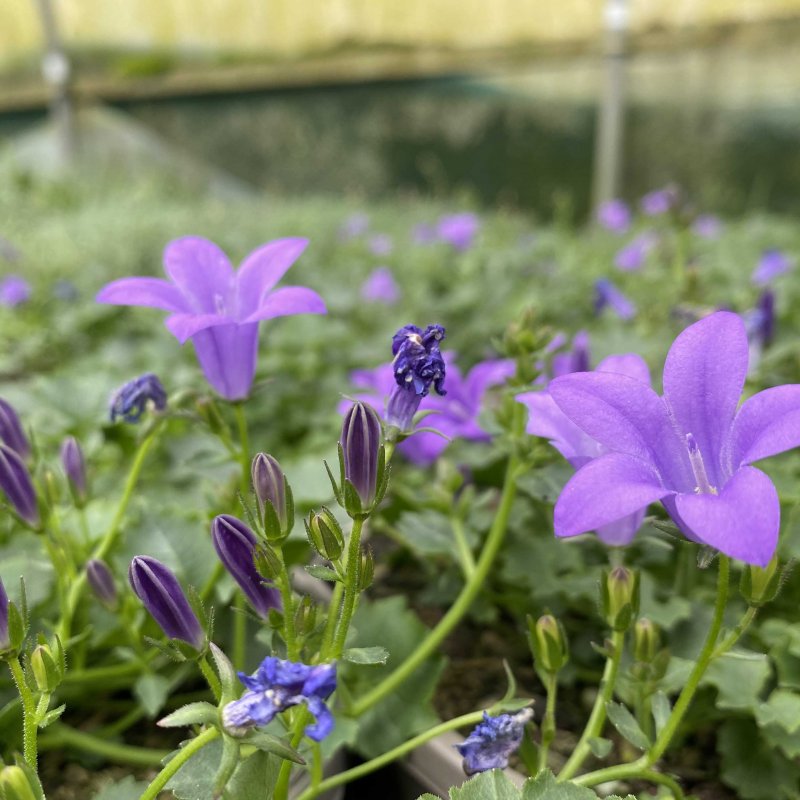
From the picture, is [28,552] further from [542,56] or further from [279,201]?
[542,56]

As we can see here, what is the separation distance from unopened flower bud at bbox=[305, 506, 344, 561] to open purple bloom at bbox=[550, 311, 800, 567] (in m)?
0.20

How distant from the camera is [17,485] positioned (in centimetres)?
83

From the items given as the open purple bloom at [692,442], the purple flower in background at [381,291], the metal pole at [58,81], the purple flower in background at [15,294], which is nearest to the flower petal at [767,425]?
the open purple bloom at [692,442]

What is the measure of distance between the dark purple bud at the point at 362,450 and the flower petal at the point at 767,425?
28cm

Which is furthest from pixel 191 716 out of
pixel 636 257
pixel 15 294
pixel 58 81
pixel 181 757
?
pixel 58 81

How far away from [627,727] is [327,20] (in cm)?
695

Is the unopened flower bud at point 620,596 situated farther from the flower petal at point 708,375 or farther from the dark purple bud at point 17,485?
the dark purple bud at point 17,485

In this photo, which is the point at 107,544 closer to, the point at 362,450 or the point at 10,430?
the point at 10,430

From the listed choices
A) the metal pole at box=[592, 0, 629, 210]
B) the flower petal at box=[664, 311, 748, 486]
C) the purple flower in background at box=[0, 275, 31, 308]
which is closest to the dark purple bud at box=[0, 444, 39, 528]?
the flower petal at box=[664, 311, 748, 486]

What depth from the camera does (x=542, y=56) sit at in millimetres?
6004

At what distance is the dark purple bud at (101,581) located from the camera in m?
0.88

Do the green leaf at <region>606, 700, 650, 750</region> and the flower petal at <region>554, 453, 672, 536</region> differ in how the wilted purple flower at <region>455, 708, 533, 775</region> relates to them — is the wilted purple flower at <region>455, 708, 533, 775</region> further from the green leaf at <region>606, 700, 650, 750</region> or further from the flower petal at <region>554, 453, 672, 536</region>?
the flower petal at <region>554, 453, 672, 536</region>

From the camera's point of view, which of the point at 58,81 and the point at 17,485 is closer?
the point at 17,485

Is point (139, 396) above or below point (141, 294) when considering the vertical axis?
below
